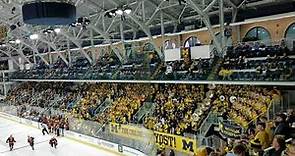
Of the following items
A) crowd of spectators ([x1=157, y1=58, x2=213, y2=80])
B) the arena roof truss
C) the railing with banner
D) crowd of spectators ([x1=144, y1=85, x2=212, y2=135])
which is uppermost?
the arena roof truss

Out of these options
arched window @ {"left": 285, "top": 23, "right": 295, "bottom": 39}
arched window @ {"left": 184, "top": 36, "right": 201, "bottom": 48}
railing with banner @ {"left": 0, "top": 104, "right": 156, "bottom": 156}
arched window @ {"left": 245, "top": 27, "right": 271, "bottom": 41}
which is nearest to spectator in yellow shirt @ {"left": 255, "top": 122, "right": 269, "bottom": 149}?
railing with banner @ {"left": 0, "top": 104, "right": 156, "bottom": 156}

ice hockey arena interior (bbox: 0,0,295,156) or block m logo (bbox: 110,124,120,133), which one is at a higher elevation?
ice hockey arena interior (bbox: 0,0,295,156)

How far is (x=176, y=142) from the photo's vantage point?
13.0 m

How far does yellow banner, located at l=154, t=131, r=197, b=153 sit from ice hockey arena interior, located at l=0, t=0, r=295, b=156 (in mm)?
35

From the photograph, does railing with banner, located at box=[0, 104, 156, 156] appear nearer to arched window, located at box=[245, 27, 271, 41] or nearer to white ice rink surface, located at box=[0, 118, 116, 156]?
white ice rink surface, located at box=[0, 118, 116, 156]

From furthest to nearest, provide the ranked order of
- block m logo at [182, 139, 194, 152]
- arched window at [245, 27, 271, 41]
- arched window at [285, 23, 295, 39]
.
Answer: arched window at [245, 27, 271, 41], arched window at [285, 23, 295, 39], block m logo at [182, 139, 194, 152]

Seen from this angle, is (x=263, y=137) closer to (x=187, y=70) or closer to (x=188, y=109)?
(x=188, y=109)

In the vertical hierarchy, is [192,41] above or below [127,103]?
above

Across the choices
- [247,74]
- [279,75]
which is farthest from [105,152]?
[279,75]

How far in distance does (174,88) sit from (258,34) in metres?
5.23

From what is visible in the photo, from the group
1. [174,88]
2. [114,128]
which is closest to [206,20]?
[174,88]

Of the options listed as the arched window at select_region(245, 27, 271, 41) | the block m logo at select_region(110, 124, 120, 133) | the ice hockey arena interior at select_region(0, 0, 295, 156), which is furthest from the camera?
the arched window at select_region(245, 27, 271, 41)

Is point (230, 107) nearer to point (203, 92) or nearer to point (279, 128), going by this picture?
point (203, 92)

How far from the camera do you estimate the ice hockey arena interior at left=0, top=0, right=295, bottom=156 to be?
11.3 m
